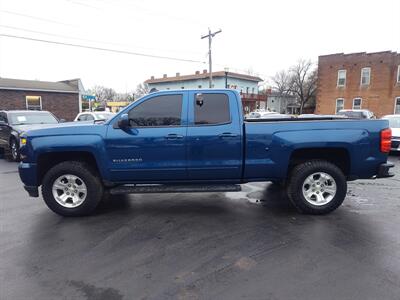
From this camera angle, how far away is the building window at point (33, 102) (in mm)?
23016

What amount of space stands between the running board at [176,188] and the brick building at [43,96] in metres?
22.5

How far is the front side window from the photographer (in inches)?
175

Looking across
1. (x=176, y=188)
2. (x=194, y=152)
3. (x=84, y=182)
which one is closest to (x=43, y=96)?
(x=84, y=182)

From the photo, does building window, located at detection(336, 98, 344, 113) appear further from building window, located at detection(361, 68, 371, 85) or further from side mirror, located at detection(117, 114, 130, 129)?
side mirror, located at detection(117, 114, 130, 129)

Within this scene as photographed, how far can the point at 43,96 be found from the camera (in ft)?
77.9

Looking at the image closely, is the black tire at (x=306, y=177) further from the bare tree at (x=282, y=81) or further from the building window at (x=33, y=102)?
the bare tree at (x=282, y=81)

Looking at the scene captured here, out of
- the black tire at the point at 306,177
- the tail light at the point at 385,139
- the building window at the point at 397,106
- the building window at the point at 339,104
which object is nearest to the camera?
the tail light at the point at 385,139

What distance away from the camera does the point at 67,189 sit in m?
4.56

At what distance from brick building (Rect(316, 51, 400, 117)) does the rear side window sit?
34.8 m

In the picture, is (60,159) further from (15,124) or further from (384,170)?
(15,124)

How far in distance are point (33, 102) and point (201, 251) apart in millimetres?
24687

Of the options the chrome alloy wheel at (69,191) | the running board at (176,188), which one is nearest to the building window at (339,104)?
the running board at (176,188)

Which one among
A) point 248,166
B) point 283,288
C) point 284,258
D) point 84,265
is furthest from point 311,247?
point 84,265

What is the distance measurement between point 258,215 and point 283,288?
6.26 ft
